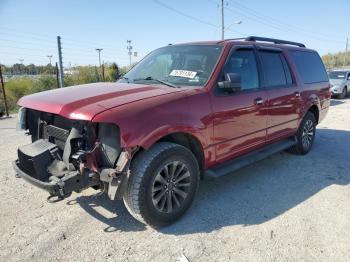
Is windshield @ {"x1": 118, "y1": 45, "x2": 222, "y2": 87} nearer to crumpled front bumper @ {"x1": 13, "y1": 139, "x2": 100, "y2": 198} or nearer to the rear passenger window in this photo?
the rear passenger window

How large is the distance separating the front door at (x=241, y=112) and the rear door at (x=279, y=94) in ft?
0.64

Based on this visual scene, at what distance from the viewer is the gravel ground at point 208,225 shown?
2873mm

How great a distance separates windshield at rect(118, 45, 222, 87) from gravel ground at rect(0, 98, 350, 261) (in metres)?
1.54

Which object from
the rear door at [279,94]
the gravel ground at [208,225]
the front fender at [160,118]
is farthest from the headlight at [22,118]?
the rear door at [279,94]

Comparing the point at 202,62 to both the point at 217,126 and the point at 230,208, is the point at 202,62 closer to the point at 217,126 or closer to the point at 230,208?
the point at 217,126

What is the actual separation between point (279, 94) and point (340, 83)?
15.2m

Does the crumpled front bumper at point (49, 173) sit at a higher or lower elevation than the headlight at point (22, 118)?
lower

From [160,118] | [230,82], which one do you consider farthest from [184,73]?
[160,118]

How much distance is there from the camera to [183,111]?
3246 mm

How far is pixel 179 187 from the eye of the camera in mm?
3396

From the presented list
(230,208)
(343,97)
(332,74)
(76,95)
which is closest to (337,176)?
(230,208)

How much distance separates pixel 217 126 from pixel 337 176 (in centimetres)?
247

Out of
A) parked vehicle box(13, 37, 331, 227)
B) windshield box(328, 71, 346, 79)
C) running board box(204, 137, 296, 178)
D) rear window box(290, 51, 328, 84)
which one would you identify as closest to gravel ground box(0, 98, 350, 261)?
parked vehicle box(13, 37, 331, 227)

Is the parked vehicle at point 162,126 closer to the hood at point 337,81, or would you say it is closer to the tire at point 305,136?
the tire at point 305,136
